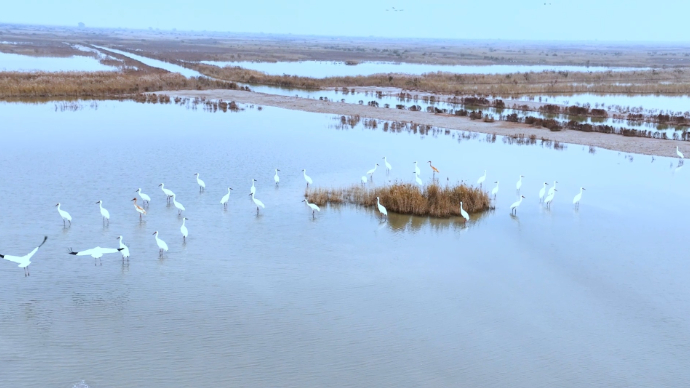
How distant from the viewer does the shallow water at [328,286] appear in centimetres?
909

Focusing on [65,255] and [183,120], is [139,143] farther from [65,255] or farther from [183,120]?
[65,255]

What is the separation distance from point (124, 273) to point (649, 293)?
9.12m

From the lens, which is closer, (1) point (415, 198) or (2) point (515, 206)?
(1) point (415, 198)

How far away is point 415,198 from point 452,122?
15.4 metres

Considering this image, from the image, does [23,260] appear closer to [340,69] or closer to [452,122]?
[452,122]

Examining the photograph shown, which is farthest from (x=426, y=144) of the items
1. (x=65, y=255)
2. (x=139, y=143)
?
(x=65, y=255)

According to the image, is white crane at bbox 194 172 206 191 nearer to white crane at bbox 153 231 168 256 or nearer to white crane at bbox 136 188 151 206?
white crane at bbox 136 188 151 206

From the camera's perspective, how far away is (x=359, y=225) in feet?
49.9

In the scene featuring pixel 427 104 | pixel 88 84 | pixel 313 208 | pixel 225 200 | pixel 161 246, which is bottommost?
pixel 161 246

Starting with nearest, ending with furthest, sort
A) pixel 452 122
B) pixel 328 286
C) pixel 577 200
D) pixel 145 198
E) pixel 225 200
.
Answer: pixel 328 286 < pixel 145 198 < pixel 225 200 < pixel 577 200 < pixel 452 122

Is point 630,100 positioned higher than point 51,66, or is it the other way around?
point 51,66

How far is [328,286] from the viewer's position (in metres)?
11.6

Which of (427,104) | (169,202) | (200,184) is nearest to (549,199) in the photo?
(200,184)

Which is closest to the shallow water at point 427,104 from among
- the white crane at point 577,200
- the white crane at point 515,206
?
the white crane at point 577,200
